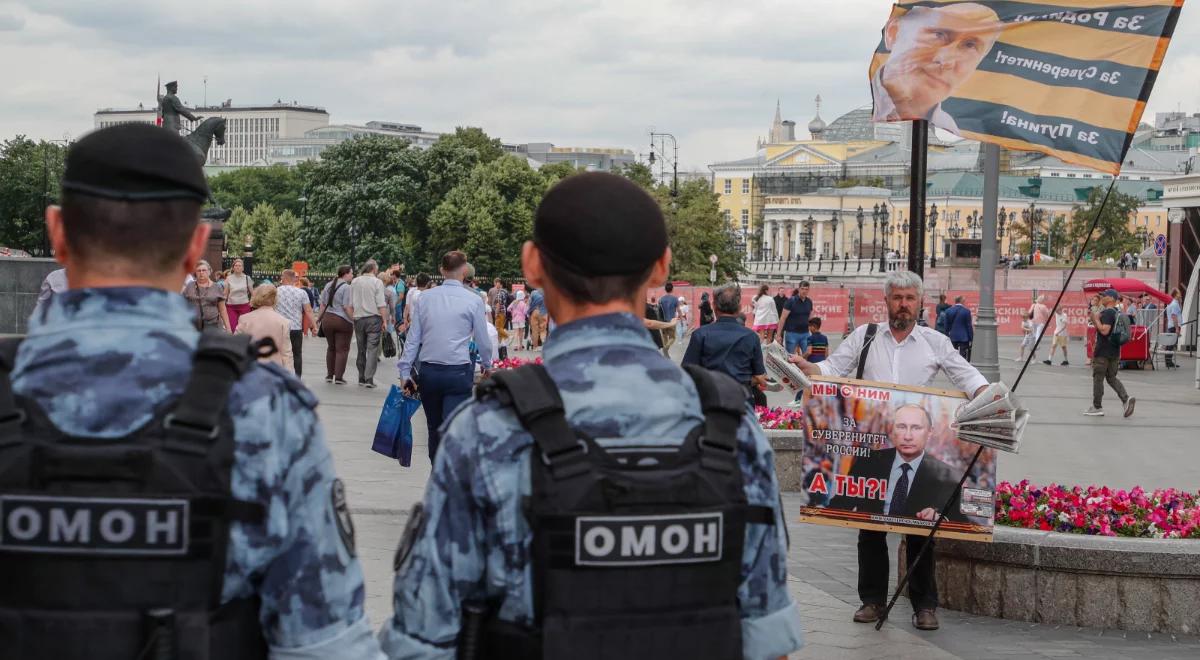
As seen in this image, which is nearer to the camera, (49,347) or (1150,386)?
(49,347)

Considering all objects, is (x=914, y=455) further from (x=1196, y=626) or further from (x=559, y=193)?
(x=559, y=193)

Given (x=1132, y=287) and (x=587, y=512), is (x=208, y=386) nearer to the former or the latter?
(x=587, y=512)

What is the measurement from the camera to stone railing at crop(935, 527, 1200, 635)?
7.42m

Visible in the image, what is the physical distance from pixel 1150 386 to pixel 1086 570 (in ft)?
72.2

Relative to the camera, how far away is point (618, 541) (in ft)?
8.21

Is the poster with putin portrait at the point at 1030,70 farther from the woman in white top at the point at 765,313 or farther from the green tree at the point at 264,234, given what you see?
the green tree at the point at 264,234

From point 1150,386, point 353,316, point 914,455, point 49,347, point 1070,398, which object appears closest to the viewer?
point 49,347

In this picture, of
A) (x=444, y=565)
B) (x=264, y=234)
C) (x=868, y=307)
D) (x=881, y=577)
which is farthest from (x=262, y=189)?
(x=444, y=565)

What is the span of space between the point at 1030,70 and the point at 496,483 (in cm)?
874

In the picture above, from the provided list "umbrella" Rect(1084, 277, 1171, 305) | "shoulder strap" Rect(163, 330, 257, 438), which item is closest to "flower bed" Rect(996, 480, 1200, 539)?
"shoulder strap" Rect(163, 330, 257, 438)

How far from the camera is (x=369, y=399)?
1898cm

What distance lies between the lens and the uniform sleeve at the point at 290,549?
7.77 ft

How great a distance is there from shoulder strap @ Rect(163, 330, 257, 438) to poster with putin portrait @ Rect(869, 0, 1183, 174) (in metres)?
6.97

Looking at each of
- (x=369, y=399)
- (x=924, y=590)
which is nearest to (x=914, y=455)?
(x=924, y=590)
